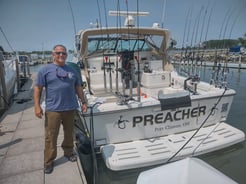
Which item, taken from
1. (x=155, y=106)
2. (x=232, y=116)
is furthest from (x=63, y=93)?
(x=232, y=116)

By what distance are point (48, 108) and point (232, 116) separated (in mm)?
4922

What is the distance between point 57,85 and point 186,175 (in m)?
1.78

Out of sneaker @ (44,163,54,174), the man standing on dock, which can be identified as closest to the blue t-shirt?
the man standing on dock

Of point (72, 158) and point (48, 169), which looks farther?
point (72, 158)

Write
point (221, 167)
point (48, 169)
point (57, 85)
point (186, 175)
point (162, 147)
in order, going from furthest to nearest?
point (221, 167) → point (162, 147) → point (48, 169) → point (57, 85) → point (186, 175)

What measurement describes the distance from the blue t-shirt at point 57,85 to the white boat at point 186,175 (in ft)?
4.71

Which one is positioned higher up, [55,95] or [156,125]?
[55,95]

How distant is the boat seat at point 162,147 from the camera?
2.89 meters

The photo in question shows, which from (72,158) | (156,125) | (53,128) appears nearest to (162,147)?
(156,125)

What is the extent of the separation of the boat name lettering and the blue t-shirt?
1.17m

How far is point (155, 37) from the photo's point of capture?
5180mm

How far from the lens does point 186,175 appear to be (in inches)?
52.3

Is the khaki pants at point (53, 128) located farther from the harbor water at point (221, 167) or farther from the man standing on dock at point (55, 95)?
the harbor water at point (221, 167)

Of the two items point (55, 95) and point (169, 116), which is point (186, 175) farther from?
point (169, 116)
